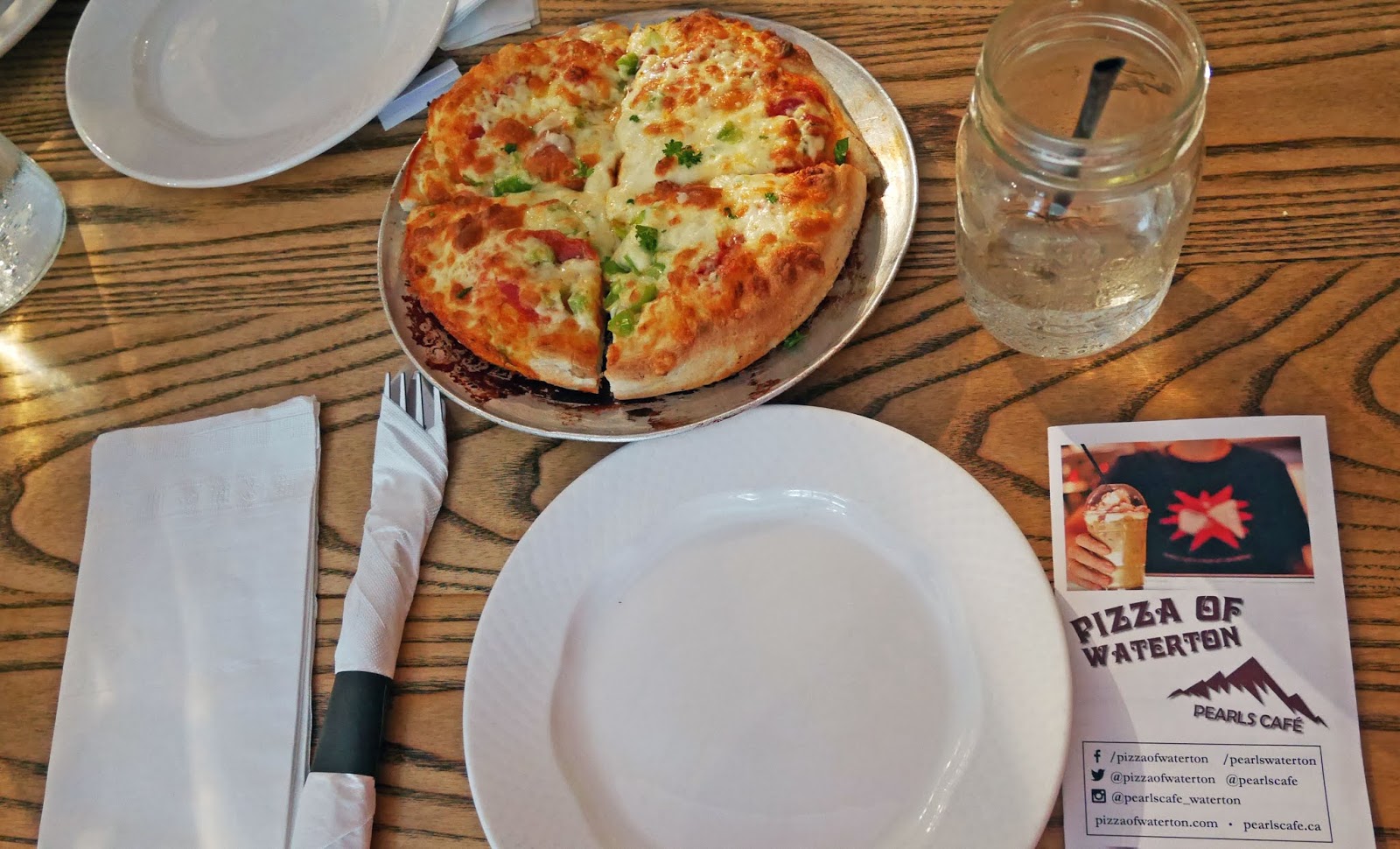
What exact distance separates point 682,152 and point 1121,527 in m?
0.75

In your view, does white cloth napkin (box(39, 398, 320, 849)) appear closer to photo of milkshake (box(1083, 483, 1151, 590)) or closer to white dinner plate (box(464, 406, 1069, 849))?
white dinner plate (box(464, 406, 1069, 849))

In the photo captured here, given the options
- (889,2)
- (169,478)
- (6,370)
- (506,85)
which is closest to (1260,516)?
(889,2)

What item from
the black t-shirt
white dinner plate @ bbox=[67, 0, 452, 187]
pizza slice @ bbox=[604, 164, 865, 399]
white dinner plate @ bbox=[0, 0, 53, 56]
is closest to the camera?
the black t-shirt

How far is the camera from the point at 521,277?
134 centimetres

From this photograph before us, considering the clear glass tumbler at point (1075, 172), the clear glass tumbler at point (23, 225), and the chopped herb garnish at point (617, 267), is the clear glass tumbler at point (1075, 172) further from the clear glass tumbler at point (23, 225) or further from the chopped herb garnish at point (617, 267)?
the clear glass tumbler at point (23, 225)

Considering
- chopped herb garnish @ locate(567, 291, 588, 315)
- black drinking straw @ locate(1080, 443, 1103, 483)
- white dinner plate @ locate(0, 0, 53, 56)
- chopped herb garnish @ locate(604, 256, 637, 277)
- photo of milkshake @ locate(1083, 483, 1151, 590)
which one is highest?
white dinner plate @ locate(0, 0, 53, 56)

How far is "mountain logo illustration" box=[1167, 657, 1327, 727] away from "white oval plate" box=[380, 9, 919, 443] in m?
0.56

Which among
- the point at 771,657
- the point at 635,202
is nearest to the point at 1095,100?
the point at 635,202

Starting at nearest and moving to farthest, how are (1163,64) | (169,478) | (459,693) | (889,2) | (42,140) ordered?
1. (1163,64)
2. (459,693)
3. (169,478)
4. (889,2)
5. (42,140)

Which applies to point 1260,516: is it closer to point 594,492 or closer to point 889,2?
point 594,492

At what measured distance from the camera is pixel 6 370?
5.45 feet

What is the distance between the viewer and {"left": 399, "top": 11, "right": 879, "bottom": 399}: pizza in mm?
1286

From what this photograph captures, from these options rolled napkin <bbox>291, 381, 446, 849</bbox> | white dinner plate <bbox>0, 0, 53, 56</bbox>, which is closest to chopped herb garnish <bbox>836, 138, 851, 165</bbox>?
rolled napkin <bbox>291, 381, 446, 849</bbox>

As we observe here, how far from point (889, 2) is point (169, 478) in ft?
4.32
